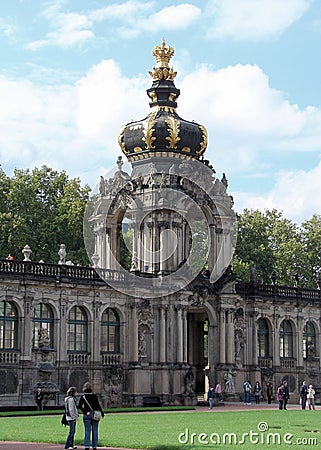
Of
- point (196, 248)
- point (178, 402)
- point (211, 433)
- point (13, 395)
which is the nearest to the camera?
point (211, 433)

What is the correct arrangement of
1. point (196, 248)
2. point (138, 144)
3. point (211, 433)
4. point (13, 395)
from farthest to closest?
point (196, 248), point (138, 144), point (13, 395), point (211, 433)

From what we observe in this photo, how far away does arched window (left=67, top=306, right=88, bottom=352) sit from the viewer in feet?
169

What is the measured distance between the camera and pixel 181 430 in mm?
31219

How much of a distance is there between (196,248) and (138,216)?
7792 mm

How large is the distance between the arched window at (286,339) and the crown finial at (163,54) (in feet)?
61.6

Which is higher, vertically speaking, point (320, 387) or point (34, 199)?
point (34, 199)

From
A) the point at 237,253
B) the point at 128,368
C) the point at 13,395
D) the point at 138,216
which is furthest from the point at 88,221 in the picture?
the point at 237,253

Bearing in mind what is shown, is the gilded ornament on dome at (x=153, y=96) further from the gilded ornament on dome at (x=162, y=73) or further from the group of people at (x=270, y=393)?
the group of people at (x=270, y=393)

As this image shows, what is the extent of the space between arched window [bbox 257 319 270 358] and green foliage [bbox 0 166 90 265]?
13478 mm

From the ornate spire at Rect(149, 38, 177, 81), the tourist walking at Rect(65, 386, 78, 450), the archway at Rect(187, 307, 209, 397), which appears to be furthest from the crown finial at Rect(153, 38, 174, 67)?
the tourist walking at Rect(65, 386, 78, 450)

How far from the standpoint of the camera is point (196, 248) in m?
62.4

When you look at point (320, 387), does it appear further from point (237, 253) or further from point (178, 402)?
point (237, 253)

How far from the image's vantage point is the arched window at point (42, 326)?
1959 inches

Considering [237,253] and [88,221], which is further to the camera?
[237,253]
